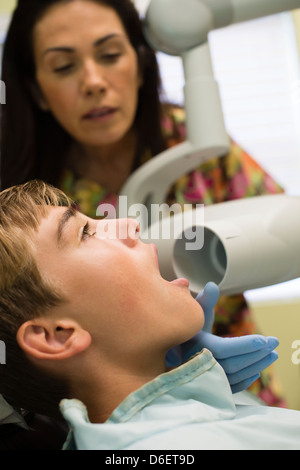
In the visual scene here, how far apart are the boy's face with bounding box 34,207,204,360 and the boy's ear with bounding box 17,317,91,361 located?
0.04ft

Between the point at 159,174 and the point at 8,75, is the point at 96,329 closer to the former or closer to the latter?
the point at 159,174

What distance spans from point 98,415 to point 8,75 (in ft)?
2.95

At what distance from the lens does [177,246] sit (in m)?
0.81

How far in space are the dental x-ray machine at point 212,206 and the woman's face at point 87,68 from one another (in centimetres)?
20

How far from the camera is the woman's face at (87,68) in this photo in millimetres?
1156

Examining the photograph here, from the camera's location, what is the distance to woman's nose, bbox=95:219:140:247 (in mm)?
787

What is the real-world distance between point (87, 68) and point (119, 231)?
50cm

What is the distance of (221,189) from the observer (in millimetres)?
1310

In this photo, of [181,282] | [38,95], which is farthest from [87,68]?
[181,282]

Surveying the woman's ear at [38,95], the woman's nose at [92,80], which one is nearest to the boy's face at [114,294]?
the woman's nose at [92,80]

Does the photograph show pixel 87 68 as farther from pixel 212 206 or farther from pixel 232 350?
pixel 232 350

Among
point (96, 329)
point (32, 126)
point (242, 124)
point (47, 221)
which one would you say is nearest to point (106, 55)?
point (32, 126)

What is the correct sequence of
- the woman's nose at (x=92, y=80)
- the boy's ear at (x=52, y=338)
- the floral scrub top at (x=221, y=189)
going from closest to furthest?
the boy's ear at (x=52, y=338) < the woman's nose at (x=92, y=80) < the floral scrub top at (x=221, y=189)

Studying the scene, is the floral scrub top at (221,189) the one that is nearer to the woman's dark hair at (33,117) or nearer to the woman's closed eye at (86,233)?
the woman's dark hair at (33,117)
